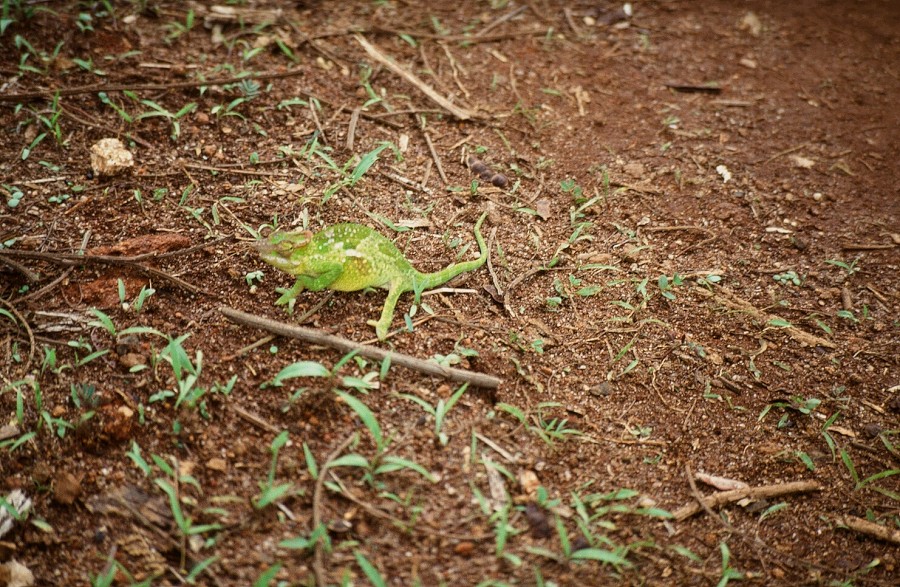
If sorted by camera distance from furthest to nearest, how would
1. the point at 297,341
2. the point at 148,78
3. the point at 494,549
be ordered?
the point at 148,78
the point at 297,341
the point at 494,549

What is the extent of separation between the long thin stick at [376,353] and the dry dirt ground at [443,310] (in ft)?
0.18

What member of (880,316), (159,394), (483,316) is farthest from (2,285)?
(880,316)

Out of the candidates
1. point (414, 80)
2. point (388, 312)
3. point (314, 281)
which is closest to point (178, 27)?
point (414, 80)

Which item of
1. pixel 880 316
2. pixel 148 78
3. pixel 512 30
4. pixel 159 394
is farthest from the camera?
pixel 512 30

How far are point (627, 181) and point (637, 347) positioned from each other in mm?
1425

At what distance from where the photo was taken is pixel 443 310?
3.48m

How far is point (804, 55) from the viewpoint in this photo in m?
5.79

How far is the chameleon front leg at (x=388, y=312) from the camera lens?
10.5ft

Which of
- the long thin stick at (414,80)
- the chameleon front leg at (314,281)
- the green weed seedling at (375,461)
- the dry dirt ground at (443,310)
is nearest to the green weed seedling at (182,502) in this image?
the dry dirt ground at (443,310)

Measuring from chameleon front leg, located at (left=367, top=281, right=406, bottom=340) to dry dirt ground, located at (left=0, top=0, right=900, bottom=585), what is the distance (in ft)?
0.22

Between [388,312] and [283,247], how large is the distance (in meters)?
0.62

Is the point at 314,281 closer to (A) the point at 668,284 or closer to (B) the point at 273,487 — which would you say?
(B) the point at 273,487

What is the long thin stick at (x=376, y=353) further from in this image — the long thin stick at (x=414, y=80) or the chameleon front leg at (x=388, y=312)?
the long thin stick at (x=414, y=80)

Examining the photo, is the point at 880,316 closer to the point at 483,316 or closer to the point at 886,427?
the point at 886,427
